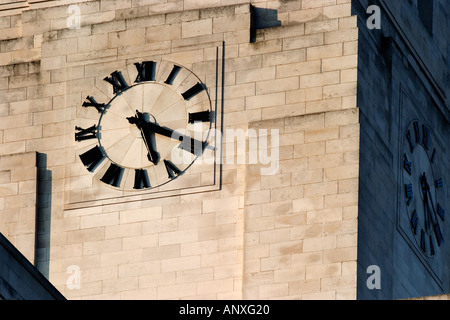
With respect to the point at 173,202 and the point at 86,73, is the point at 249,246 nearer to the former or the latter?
the point at 173,202

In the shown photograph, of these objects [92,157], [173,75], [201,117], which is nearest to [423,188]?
[201,117]

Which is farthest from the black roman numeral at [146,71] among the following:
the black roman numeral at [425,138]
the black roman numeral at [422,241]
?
the black roman numeral at [422,241]

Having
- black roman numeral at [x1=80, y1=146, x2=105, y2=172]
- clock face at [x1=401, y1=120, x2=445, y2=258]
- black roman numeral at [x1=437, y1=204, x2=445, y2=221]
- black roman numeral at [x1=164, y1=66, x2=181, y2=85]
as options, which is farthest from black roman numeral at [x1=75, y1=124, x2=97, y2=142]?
black roman numeral at [x1=437, y1=204, x2=445, y2=221]

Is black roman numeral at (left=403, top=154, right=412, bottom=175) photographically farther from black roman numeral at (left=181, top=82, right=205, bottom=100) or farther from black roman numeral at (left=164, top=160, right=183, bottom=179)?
black roman numeral at (left=164, top=160, right=183, bottom=179)

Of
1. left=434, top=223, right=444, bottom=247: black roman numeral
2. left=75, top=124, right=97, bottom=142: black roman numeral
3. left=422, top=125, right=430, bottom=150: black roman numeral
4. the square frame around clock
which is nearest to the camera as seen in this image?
the square frame around clock

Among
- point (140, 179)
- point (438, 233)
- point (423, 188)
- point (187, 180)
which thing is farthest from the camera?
point (438, 233)

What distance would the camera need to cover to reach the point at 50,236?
62.2m

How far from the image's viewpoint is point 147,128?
61812mm

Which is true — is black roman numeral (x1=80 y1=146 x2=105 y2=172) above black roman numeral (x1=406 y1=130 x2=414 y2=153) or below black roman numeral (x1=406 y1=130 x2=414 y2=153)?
below

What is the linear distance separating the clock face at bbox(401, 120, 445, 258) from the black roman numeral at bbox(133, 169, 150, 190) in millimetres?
5685

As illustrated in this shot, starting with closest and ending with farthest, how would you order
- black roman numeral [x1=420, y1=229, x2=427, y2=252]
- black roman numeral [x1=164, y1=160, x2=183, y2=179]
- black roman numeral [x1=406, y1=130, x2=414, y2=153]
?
black roman numeral [x1=164, y1=160, x2=183, y2=179]
black roman numeral [x1=406, y1=130, x2=414, y2=153]
black roman numeral [x1=420, y1=229, x2=427, y2=252]

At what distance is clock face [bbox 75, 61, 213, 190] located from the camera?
202 feet

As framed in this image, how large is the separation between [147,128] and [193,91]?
1.26 m

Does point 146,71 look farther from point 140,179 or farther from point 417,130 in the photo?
point 417,130
